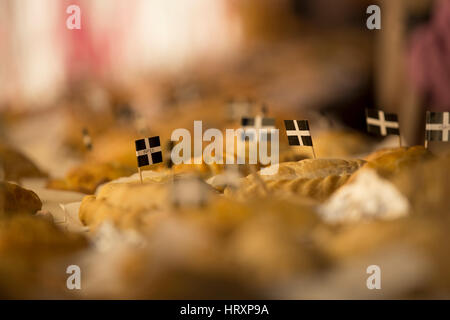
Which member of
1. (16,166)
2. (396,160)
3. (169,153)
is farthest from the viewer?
(16,166)

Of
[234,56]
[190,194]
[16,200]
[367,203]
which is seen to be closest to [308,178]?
[367,203]

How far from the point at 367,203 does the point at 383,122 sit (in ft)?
2.53

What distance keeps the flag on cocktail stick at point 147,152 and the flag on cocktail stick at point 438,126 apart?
125 centimetres

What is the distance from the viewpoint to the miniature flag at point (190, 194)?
2232 millimetres

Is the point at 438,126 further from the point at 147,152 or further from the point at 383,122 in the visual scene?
the point at 147,152

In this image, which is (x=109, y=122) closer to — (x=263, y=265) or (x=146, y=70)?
(x=146, y=70)

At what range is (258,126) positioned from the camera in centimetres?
318

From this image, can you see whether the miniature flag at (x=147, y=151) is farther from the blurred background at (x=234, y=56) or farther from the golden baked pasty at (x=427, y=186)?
the golden baked pasty at (x=427, y=186)

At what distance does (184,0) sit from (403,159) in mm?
1461

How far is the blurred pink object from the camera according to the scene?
323 centimetres

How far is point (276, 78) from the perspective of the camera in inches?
142

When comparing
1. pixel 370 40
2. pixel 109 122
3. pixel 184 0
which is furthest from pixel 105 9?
pixel 370 40

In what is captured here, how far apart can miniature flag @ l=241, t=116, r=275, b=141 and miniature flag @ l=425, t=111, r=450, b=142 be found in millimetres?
828
